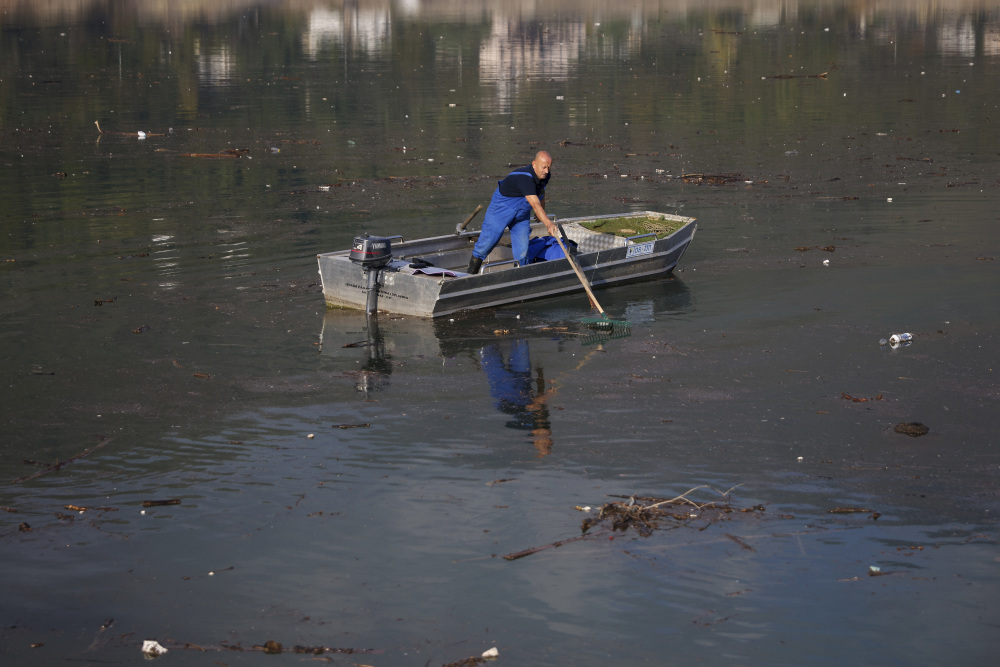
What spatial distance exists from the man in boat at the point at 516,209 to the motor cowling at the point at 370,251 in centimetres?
150

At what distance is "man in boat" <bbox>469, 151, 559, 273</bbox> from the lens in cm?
1384

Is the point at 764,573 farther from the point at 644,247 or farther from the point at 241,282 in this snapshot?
the point at 241,282

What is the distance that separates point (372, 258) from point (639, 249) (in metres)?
3.72

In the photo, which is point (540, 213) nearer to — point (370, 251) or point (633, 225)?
point (370, 251)

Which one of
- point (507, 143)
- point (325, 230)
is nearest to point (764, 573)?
point (325, 230)

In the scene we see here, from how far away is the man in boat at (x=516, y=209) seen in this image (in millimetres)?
13836

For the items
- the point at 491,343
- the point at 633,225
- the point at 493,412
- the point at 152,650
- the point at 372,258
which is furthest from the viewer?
the point at 633,225

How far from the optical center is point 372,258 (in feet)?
43.0

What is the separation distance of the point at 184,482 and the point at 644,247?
774 cm

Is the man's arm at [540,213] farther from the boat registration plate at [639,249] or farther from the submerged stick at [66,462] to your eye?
the submerged stick at [66,462]

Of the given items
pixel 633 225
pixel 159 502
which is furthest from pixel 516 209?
pixel 159 502

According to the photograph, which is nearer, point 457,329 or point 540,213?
point 457,329

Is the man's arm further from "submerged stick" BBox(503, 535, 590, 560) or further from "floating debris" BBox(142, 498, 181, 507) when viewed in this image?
"floating debris" BBox(142, 498, 181, 507)

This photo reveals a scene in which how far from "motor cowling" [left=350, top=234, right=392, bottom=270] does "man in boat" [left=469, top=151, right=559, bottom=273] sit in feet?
4.92
